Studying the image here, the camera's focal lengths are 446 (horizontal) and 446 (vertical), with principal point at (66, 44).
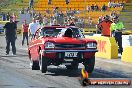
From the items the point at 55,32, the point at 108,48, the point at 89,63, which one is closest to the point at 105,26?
the point at 108,48

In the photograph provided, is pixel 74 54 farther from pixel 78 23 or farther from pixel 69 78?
pixel 78 23

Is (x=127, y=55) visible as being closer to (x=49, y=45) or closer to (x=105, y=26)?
(x=105, y=26)

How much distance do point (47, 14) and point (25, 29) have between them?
46.1 ft

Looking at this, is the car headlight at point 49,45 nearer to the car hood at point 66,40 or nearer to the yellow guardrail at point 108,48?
the car hood at point 66,40

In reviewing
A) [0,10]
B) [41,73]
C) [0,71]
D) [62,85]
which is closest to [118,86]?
[62,85]

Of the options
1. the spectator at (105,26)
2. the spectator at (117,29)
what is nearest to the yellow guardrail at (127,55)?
the spectator at (117,29)

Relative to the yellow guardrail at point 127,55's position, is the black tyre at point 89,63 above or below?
above

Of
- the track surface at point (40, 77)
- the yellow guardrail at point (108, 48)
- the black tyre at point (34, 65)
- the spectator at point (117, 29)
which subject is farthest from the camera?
the spectator at point (117, 29)

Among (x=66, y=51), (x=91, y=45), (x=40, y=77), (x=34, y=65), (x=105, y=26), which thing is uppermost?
(x=91, y=45)

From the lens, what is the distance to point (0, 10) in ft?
166

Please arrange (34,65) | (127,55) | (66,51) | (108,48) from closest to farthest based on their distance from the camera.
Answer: (66,51) < (34,65) < (127,55) < (108,48)

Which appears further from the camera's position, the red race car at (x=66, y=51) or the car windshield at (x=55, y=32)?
the car windshield at (x=55, y=32)

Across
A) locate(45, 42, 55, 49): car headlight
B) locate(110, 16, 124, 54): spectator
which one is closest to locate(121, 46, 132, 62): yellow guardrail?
locate(110, 16, 124, 54): spectator

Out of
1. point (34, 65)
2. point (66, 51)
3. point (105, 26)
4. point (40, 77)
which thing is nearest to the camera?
point (40, 77)
